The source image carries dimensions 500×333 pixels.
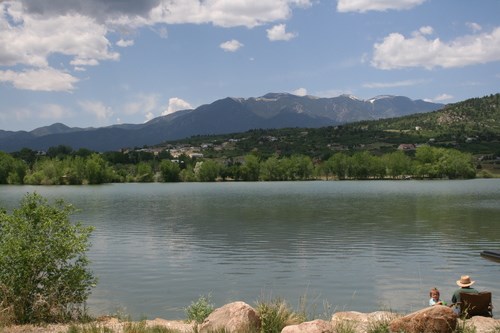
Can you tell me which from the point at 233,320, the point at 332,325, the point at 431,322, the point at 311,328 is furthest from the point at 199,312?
the point at 431,322

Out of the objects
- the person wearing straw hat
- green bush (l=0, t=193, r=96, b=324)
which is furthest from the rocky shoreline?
the person wearing straw hat

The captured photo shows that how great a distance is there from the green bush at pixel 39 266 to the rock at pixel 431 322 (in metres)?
10.4

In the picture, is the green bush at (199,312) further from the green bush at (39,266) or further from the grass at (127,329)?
the green bush at (39,266)

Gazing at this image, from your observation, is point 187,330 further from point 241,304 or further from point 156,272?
point 156,272

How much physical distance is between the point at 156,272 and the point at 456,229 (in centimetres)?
3123

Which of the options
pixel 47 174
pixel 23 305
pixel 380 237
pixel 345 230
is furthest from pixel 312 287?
pixel 47 174

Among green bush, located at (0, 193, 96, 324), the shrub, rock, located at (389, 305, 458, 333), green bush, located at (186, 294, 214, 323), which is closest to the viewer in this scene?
rock, located at (389, 305, 458, 333)

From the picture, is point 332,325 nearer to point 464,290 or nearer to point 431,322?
point 431,322

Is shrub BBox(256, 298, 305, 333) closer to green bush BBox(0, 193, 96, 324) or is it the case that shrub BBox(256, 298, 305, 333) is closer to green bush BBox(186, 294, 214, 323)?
green bush BBox(186, 294, 214, 323)

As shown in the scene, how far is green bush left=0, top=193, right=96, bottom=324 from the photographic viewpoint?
16016 mm

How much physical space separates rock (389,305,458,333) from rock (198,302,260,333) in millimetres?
3851

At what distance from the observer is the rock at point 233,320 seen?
42.4 feet

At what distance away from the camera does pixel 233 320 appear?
43.2 feet

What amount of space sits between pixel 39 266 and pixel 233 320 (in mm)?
7709
